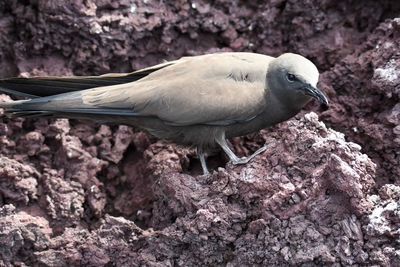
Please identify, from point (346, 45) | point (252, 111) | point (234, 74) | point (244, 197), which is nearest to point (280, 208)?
point (244, 197)

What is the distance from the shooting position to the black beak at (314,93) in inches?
166

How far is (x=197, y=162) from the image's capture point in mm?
5078

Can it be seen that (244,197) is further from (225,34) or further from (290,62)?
(225,34)

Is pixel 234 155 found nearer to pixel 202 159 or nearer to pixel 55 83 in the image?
pixel 202 159

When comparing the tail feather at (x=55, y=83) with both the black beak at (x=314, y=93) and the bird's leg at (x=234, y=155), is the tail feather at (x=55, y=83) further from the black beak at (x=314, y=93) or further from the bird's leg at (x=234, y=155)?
the black beak at (x=314, y=93)

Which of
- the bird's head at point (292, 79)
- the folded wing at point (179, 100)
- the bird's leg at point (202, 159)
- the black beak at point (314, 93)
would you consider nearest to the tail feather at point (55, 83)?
the folded wing at point (179, 100)

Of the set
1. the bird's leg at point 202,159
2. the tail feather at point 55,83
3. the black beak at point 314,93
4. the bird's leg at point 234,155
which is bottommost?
the bird's leg at point 202,159

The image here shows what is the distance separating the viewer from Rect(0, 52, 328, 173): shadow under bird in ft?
14.4

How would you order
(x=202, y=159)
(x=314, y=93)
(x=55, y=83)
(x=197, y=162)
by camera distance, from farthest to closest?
(x=197, y=162)
(x=202, y=159)
(x=55, y=83)
(x=314, y=93)

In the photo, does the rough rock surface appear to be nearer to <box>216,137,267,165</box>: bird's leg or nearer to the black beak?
<box>216,137,267,165</box>: bird's leg

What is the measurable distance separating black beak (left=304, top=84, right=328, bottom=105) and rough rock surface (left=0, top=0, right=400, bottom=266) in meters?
0.32

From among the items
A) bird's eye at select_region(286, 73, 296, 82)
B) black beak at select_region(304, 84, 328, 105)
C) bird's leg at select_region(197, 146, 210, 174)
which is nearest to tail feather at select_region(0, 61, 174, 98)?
bird's leg at select_region(197, 146, 210, 174)

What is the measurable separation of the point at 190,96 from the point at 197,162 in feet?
2.97

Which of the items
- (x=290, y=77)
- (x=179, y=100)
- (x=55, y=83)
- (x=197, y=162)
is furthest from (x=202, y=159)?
(x=55, y=83)
